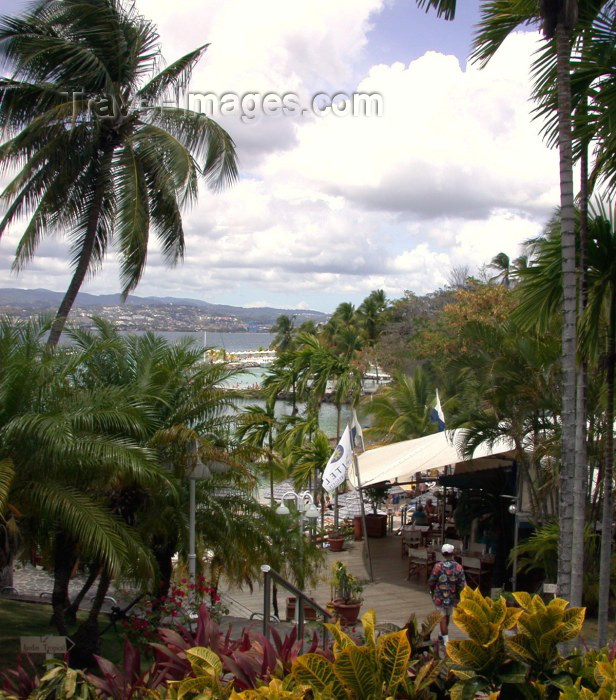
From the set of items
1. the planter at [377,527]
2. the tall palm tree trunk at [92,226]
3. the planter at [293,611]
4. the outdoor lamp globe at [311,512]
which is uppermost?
the tall palm tree trunk at [92,226]

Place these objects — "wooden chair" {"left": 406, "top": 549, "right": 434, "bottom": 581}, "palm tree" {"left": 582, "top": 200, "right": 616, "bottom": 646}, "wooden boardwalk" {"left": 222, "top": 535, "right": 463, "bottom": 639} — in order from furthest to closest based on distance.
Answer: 1. "wooden chair" {"left": 406, "top": 549, "right": 434, "bottom": 581}
2. "wooden boardwalk" {"left": 222, "top": 535, "right": 463, "bottom": 639}
3. "palm tree" {"left": 582, "top": 200, "right": 616, "bottom": 646}

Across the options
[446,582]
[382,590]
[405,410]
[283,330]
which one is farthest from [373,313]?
[446,582]

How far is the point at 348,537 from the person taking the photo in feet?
67.2

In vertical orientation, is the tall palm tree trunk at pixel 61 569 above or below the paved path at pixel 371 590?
above

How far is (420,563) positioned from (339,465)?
2.85m

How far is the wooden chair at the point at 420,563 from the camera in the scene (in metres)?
15.3

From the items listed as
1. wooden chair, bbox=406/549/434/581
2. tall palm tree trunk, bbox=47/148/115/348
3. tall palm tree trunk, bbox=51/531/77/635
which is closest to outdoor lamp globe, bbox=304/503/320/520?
wooden chair, bbox=406/549/434/581

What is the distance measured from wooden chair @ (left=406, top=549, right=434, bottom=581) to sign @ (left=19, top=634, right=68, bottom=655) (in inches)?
422

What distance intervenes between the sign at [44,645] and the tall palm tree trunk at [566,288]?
384 cm

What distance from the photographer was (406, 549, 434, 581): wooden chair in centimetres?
1532

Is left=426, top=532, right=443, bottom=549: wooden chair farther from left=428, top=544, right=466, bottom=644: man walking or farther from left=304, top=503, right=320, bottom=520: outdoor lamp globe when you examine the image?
left=428, top=544, right=466, bottom=644: man walking

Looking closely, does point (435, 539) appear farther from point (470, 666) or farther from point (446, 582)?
point (470, 666)

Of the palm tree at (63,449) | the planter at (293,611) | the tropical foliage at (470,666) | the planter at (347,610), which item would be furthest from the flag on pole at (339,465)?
the tropical foliage at (470,666)

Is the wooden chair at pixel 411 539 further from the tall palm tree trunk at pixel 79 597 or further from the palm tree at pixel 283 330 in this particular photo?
the palm tree at pixel 283 330
